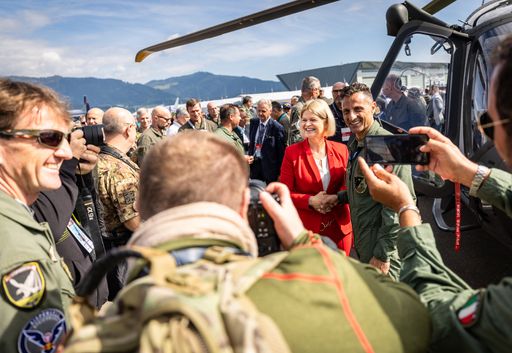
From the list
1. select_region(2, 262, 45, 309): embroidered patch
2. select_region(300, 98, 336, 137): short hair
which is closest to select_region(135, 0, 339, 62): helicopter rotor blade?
select_region(300, 98, 336, 137): short hair

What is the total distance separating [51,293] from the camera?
129 centimetres

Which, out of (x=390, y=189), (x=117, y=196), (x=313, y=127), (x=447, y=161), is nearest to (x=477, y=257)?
(x=313, y=127)

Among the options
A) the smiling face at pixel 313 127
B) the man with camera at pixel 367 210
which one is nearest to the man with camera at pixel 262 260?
the man with camera at pixel 367 210

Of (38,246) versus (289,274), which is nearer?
(289,274)

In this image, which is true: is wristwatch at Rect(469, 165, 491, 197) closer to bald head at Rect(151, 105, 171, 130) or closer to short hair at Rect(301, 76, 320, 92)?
short hair at Rect(301, 76, 320, 92)

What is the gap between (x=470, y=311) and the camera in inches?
38.0

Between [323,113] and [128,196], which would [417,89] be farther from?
[128,196]

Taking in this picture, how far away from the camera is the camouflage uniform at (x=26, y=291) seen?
117 cm

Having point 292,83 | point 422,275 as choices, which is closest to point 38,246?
point 422,275

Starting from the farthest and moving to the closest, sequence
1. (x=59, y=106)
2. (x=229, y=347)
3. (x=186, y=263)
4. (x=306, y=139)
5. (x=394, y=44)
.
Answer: (x=394, y=44) < (x=306, y=139) < (x=59, y=106) < (x=186, y=263) < (x=229, y=347)

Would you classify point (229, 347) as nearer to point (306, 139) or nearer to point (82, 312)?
point (82, 312)

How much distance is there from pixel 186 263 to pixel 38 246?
2.89 feet

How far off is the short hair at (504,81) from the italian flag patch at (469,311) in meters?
0.43

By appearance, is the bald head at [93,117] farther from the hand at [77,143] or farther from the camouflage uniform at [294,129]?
the hand at [77,143]
